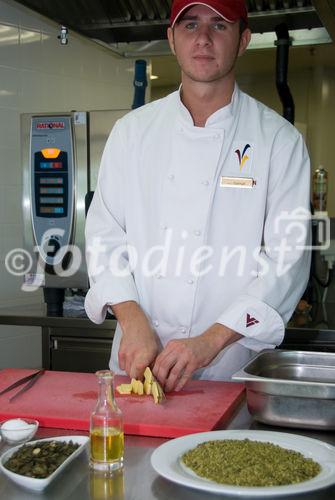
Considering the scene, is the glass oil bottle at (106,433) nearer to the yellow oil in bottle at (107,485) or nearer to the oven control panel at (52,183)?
the yellow oil in bottle at (107,485)

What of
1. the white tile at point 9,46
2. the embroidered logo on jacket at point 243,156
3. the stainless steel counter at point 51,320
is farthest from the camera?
the white tile at point 9,46

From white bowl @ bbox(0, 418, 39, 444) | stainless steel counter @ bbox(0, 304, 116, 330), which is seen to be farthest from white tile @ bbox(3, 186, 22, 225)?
white bowl @ bbox(0, 418, 39, 444)

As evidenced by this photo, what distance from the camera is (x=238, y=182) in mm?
1880

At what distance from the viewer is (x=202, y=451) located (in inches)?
43.1

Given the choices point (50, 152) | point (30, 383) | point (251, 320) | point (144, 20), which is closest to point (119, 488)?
point (30, 383)

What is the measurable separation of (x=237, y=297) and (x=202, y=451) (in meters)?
0.81

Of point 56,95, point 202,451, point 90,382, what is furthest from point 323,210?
point 202,451

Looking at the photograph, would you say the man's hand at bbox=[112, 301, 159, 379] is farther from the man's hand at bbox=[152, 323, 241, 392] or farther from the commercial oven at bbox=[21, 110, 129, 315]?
the commercial oven at bbox=[21, 110, 129, 315]

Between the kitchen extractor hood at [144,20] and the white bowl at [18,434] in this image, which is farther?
the kitchen extractor hood at [144,20]

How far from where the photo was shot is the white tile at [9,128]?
11.4 feet

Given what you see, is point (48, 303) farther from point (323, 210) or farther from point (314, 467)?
point (314, 467)

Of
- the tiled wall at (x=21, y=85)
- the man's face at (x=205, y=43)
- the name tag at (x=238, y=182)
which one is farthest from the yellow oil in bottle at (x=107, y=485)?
the tiled wall at (x=21, y=85)

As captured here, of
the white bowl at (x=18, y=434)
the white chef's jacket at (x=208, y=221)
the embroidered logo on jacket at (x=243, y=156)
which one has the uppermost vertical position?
the embroidered logo on jacket at (x=243, y=156)

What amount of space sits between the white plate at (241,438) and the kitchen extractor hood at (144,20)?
147 cm
